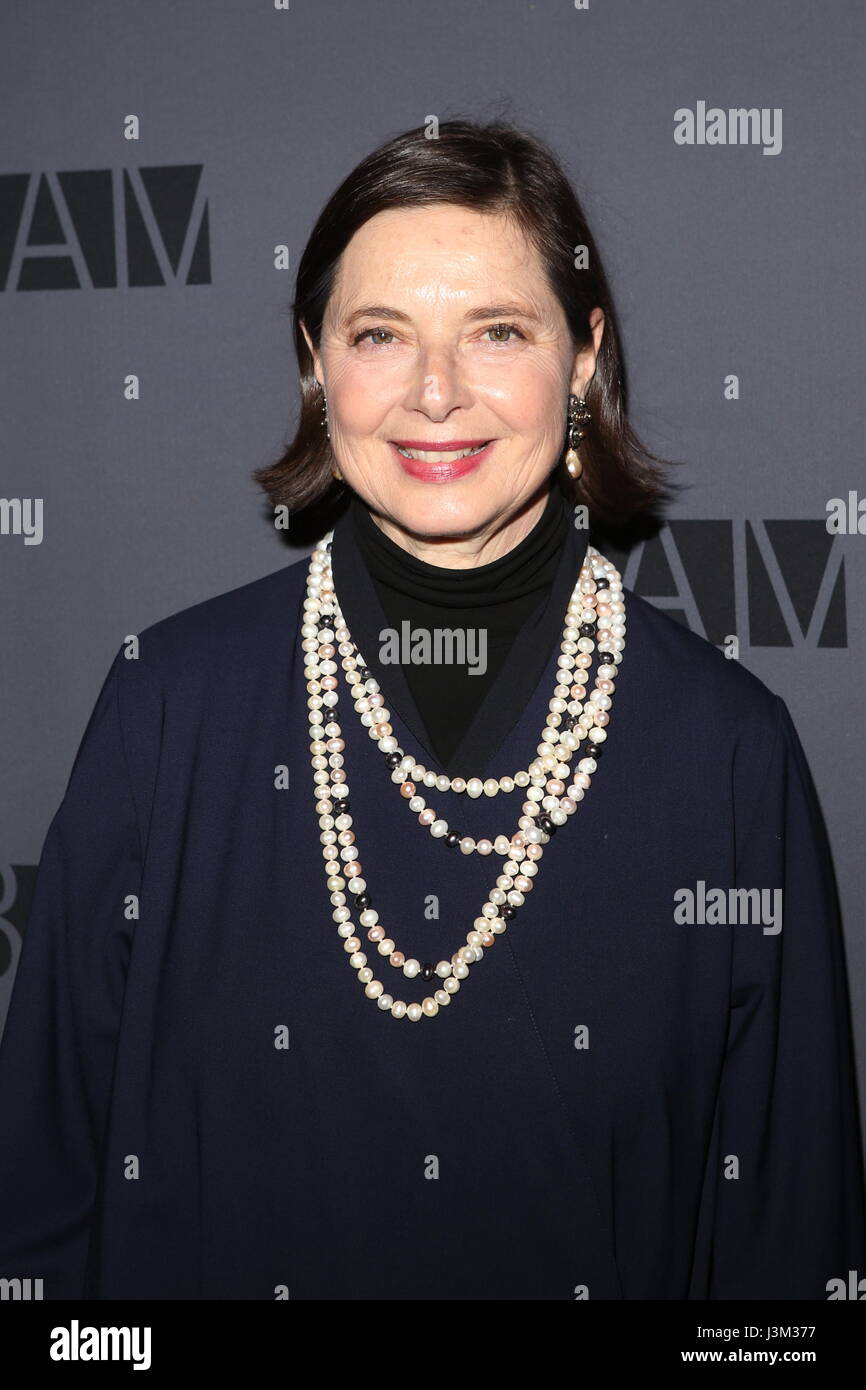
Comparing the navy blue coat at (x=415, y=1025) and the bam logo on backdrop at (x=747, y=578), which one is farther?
the bam logo on backdrop at (x=747, y=578)

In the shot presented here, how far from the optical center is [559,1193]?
1.31 m

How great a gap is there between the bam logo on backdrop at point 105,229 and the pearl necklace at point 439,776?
550 mm

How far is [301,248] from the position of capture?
5.39 ft

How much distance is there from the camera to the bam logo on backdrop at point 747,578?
1.63 metres

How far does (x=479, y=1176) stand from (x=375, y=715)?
18.1 inches

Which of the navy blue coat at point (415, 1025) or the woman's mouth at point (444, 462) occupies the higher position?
the woman's mouth at point (444, 462)

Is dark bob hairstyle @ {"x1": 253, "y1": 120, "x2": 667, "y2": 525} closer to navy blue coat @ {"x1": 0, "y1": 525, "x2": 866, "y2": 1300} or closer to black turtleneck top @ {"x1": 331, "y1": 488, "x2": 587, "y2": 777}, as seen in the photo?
black turtleneck top @ {"x1": 331, "y1": 488, "x2": 587, "y2": 777}

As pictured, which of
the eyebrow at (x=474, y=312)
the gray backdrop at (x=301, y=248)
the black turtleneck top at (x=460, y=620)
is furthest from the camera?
the gray backdrop at (x=301, y=248)

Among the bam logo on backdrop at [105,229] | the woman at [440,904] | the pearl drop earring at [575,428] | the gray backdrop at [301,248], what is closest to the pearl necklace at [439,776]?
the woman at [440,904]

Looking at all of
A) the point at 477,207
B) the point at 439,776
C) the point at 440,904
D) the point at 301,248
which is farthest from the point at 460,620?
the point at 301,248

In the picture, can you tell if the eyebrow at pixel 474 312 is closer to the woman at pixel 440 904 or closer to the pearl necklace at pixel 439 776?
the woman at pixel 440 904

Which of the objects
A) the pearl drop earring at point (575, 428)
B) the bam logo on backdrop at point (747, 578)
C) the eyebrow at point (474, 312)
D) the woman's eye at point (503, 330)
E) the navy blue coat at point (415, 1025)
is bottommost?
the navy blue coat at point (415, 1025)

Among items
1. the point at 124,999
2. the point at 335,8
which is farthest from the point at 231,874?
the point at 335,8
